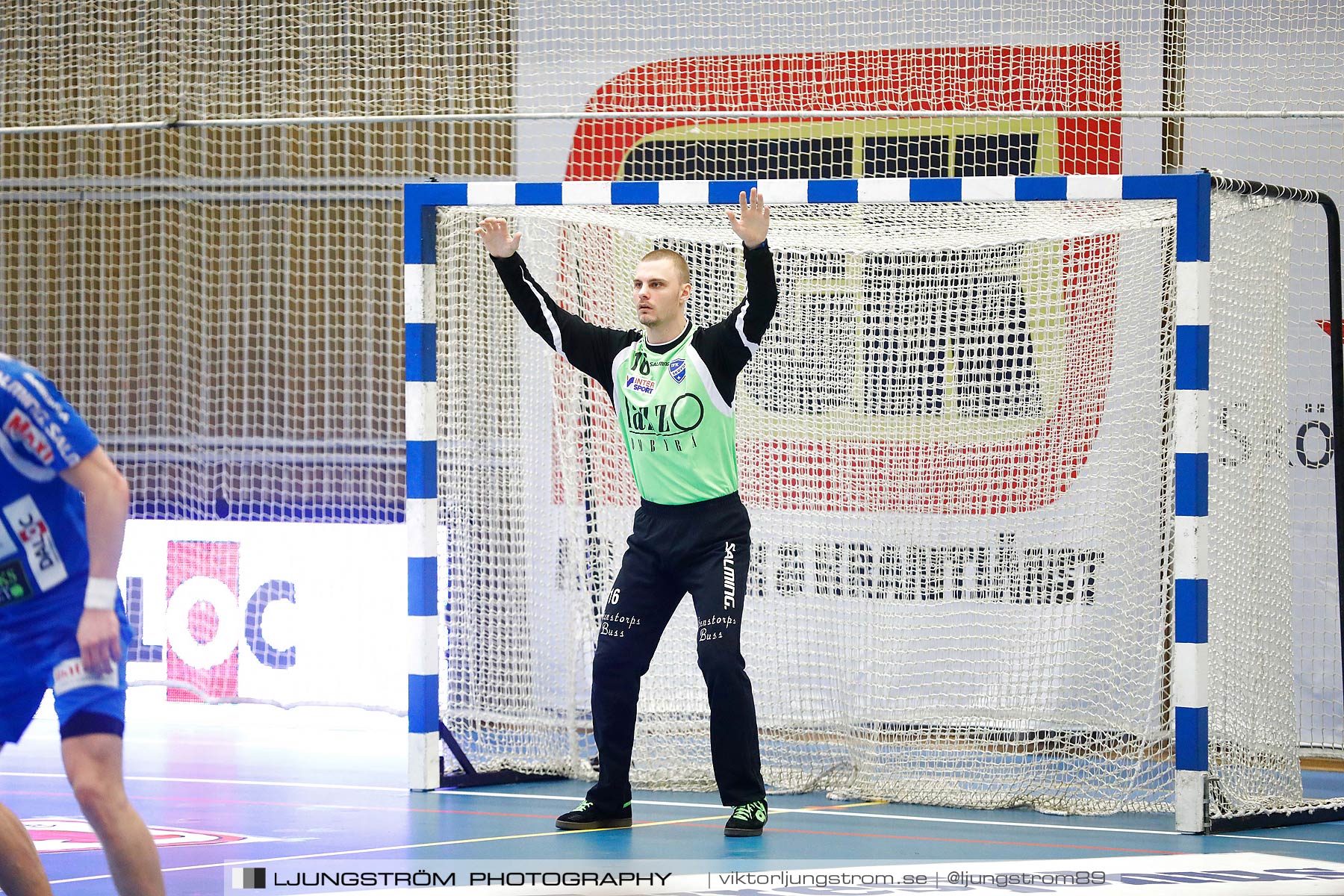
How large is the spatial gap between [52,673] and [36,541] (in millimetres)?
310

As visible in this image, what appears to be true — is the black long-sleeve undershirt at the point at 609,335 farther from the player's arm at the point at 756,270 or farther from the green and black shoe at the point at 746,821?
the green and black shoe at the point at 746,821

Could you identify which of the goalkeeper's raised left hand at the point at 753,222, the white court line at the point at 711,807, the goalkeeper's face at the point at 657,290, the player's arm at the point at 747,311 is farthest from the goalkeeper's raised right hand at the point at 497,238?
the white court line at the point at 711,807

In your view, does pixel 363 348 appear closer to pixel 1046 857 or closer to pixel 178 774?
pixel 178 774

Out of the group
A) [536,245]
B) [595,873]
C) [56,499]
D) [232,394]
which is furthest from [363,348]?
[56,499]

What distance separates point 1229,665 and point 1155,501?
82cm

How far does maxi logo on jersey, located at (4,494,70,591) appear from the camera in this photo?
369 centimetres

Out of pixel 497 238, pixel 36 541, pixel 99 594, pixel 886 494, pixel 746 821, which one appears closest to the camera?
Result: pixel 99 594

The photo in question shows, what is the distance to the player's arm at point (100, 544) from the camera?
350 centimetres

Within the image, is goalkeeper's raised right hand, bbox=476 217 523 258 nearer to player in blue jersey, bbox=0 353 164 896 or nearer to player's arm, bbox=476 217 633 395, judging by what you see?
player's arm, bbox=476 217 633 395

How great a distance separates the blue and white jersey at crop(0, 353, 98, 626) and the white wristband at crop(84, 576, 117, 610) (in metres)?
0.24

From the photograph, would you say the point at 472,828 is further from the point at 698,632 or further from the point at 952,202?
the point at 952,202

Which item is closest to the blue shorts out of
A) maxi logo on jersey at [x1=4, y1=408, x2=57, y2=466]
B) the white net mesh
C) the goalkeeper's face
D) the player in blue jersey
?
the player in blue jersey

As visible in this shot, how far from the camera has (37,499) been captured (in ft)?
12.2

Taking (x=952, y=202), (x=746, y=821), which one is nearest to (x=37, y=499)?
(x=746, y=821)
